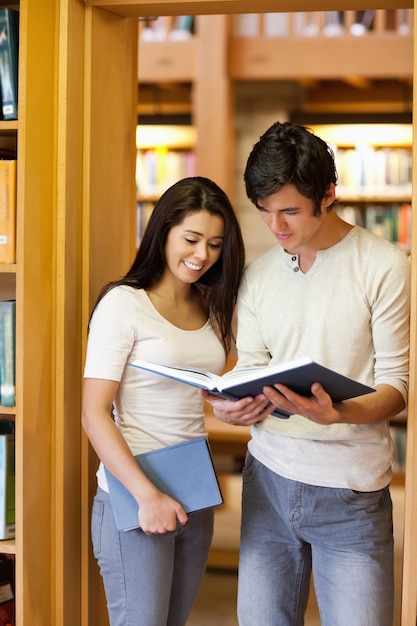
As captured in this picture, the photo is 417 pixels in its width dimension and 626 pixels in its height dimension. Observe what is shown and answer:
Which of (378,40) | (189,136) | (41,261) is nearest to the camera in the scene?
(41,261)

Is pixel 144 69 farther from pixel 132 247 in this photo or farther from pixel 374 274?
pixel 374 274

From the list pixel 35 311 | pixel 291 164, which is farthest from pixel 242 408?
pixel 35 311

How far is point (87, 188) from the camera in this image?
235cm

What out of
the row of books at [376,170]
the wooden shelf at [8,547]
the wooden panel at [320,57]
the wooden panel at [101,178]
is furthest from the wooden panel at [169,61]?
the wooden shelf at [8,547]

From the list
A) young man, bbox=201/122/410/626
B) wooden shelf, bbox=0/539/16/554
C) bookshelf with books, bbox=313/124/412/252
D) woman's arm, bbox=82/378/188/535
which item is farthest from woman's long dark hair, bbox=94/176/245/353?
bookshelf with books, bbox=313/124/412/252

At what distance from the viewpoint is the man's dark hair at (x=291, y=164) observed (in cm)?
184

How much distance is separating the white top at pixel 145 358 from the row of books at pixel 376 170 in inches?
174

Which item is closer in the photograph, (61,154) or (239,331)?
(239,331)

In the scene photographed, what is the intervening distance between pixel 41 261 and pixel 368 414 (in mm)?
939

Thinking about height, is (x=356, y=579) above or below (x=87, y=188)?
below

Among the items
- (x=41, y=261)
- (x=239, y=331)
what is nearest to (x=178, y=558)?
(x=239, y=331)

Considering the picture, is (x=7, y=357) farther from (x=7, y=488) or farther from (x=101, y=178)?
(x=101, y=178)

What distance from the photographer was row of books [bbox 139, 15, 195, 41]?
20.6 feet

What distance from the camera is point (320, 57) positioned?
19.6 ft
